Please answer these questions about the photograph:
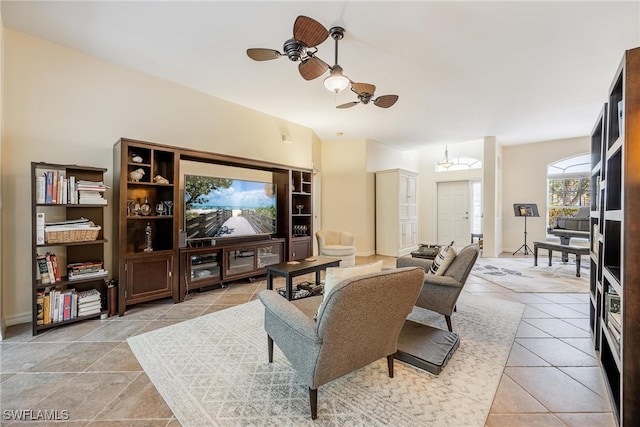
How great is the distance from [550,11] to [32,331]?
5.35m

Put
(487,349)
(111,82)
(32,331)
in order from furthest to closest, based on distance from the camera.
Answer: (111,82) → (32,331) → (487,349)

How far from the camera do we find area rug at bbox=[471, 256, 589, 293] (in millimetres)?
4074

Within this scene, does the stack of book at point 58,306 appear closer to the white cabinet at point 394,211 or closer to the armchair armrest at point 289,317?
the armchair armrest at point 289,317

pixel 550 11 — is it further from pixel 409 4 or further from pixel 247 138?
pixel 247 138

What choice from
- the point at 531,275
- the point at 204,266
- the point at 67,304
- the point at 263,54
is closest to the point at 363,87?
the point at 263,54

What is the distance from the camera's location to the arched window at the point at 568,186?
6492 mm

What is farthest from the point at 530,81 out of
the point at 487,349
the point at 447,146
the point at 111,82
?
the point at 111,82

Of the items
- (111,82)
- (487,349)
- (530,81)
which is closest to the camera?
(487,349)

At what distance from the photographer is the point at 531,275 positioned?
4.78m

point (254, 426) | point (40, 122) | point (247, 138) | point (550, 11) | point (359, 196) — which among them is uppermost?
point (550, 11)

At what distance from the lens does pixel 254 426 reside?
4.87ft

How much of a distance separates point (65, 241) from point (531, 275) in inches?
252

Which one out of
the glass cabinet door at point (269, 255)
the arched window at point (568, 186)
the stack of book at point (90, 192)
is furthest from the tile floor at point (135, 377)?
the arched window at point (568, 186)

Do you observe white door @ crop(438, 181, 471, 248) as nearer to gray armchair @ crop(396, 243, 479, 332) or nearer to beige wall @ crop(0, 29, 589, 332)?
→ beige wall @ crop(0, 29, 589, 332)
